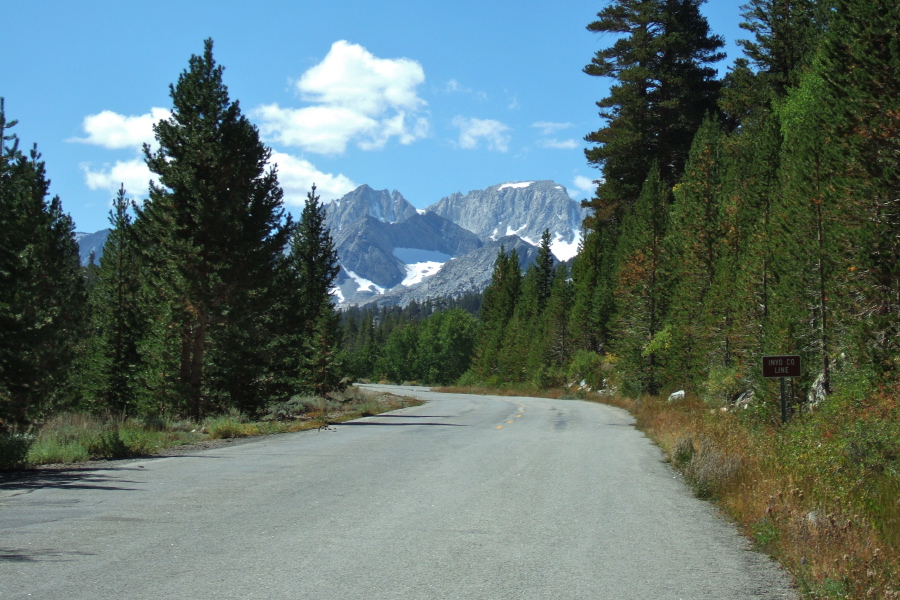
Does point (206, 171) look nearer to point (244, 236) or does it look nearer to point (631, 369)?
point (244, 236)

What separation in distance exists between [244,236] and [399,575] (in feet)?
68.6

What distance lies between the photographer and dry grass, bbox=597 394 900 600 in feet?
18.0

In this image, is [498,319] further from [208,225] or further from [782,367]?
[782,367]

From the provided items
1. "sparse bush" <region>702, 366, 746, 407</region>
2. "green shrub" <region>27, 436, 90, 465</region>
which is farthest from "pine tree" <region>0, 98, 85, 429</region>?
"sparse bush" <region>702, 366, 746, 407</region>

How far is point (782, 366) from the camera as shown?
13.2 m

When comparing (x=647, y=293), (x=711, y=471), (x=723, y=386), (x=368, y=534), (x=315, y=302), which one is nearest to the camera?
(x=368, y=534)

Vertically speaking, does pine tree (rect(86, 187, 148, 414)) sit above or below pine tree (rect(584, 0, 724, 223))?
below

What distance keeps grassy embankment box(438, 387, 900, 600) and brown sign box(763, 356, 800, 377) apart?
1.02 metres

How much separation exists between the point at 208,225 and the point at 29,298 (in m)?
6.42

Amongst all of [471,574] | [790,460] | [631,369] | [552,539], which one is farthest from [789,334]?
[631,369]

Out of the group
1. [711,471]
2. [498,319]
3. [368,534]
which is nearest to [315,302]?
[711,471]

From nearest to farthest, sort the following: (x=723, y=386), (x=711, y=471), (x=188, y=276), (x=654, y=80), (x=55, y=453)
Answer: (x=711, y=471) → (x=55, y=453) → (x=188, y=276) → (x=723, y=386) → (x=654, y=80)

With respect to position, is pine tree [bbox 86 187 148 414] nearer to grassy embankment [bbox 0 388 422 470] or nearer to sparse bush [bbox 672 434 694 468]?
grassy embankment [bbox 0 388 422 470]

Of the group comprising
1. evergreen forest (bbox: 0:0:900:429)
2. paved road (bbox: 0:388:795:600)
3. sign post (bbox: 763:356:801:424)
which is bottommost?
paved road (bbox: 0:388:795:600)
